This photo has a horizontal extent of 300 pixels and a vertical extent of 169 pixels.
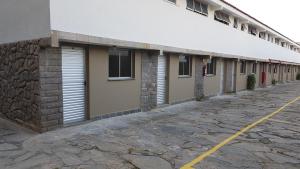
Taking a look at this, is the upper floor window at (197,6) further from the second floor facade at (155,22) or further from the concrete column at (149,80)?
the concrete column at (149,80)

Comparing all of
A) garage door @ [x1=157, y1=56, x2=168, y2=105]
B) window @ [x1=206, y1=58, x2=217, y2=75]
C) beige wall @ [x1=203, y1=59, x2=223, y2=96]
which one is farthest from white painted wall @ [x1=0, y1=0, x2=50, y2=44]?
window @ [x1=206, y1=58, x2=217, y2=75]

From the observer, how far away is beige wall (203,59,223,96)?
13922 millimetres

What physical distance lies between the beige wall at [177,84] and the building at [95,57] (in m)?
0.05

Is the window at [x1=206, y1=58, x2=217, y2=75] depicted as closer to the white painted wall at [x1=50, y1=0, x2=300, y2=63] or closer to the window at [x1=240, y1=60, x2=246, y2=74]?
the white painted wall at [x1=50, y1=0, x2=300, y2=63]

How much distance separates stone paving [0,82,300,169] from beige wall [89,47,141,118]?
1.51 feet

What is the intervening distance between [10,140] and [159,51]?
19.8 ft

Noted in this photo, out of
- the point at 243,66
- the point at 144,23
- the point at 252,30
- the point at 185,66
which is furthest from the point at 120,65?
the point at 252,30

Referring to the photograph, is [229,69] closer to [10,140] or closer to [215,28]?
[215,28]

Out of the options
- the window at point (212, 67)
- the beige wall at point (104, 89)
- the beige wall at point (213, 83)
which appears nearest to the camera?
the beige wall at point (104, 89)

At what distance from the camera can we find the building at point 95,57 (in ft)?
20.2

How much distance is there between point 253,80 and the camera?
2030cm

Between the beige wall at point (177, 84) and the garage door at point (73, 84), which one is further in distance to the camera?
the beige wall at point (177, 84)

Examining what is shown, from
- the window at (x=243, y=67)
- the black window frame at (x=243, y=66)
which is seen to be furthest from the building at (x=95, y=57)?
the window at (x=243, y=67)

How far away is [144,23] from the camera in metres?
8.81
